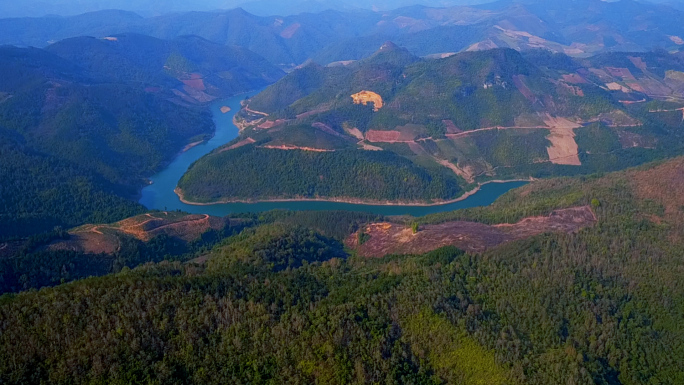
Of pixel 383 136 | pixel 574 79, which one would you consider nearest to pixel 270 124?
pixel 383 136

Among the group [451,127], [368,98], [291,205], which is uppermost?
[368,98]

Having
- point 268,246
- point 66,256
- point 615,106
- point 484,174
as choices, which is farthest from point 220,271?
point 615,106

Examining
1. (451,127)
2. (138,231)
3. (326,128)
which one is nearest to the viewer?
(138,231)

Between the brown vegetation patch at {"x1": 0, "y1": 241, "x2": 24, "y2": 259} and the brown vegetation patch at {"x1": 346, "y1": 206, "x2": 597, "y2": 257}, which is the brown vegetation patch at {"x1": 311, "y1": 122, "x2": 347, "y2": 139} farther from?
the brown vegetation patch at {"x1": 0, "y1": 241, "x2": 24, "y2": 259}

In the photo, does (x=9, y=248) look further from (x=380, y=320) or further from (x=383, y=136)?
(x=383, y=136)

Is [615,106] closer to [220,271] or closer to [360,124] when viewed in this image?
[360,124]

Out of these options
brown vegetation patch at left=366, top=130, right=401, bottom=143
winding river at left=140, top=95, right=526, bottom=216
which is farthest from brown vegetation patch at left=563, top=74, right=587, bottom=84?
winding river at left=140, top=95, right=526, bottom=216
